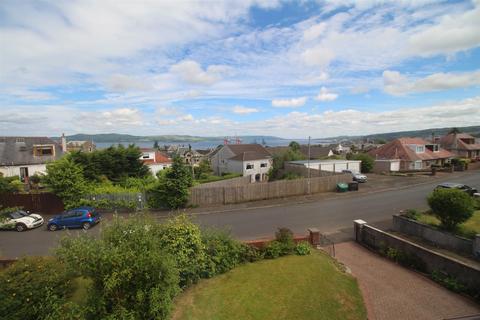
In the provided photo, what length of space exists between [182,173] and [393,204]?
19716 millimetres

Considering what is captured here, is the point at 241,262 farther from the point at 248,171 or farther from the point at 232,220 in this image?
the point at 248,171

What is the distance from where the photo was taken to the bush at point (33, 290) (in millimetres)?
7118

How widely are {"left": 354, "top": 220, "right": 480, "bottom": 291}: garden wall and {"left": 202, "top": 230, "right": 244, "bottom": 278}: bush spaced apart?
8646 mm

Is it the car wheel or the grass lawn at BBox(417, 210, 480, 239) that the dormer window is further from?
the car wheel

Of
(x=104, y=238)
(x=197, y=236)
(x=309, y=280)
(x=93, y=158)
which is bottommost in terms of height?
(x=309, y=280)

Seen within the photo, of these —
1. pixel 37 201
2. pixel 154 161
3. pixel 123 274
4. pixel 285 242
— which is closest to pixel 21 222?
pixel 37 201

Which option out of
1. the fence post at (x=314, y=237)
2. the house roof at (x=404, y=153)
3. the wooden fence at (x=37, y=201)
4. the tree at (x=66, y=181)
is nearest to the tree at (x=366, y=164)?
the house roof at (x=404, y=153)

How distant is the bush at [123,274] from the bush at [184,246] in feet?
5.74

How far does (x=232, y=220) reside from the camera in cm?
2059

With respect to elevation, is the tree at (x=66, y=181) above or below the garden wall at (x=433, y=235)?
above

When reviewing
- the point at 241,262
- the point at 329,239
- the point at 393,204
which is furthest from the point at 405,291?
Answer: the point at 393,204

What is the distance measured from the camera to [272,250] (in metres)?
12.9

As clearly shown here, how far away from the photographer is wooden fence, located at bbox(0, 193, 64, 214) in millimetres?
23469

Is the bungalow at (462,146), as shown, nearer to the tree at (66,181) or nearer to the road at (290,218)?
the road at (290,218)
